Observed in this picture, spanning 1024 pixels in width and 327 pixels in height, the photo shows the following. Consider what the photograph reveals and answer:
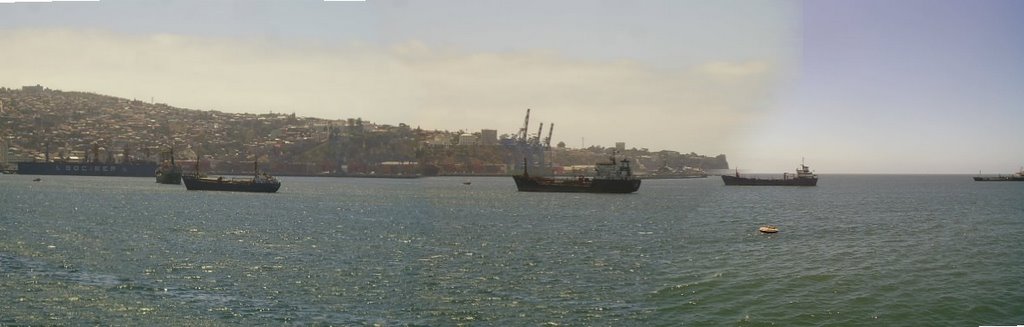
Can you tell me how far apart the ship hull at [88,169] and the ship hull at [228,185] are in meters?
84.3

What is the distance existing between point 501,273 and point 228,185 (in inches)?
3686

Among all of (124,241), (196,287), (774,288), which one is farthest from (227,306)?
(124,241)

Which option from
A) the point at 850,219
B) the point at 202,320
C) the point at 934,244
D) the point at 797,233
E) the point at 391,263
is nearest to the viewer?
the point at 202,320

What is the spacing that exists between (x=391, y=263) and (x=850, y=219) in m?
44.6

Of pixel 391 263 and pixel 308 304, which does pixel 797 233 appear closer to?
pixel 391 263

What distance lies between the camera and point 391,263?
32.4m

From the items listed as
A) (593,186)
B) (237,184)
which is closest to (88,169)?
(237,184)

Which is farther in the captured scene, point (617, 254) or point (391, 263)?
point (617, 254)

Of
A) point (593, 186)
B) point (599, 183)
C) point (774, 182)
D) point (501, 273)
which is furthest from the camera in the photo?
point (774, 182)

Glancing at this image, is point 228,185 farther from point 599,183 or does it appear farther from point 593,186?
point 599,183

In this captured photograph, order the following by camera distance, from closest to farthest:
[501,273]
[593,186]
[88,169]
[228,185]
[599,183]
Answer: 1. [501,273]
2. [228,185]
3. [599,183]
4. [593,186]
5. [88,169]

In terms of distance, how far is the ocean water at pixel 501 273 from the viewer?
21953 millimetres

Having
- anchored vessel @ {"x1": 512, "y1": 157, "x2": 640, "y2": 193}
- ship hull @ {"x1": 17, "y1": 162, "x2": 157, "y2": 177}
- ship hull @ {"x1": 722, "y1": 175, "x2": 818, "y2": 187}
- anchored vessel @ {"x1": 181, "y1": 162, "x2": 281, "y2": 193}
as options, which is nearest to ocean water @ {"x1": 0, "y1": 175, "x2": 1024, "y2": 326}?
anchored vessel @ {"x1": 181, "y1": 162, "x2": 281, "y2": 193}

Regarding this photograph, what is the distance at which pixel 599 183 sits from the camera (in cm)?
11575
